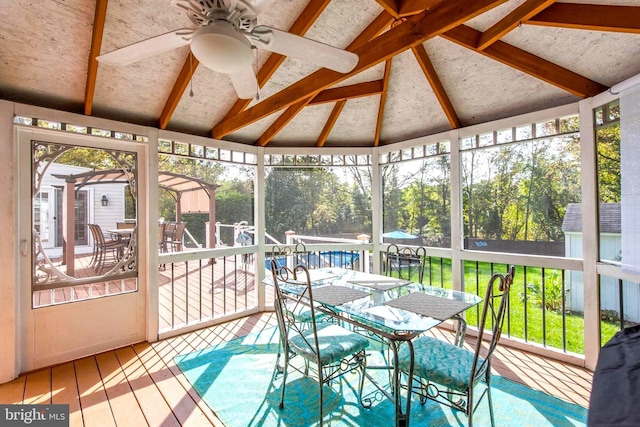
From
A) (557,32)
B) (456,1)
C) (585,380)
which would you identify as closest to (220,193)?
(456,1)

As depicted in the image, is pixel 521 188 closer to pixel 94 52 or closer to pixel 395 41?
pixel 395 41

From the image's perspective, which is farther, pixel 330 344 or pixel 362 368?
pixel 362 368

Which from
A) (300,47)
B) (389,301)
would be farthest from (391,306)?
(300,47)

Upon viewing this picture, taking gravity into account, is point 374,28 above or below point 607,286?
above

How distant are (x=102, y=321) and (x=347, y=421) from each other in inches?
109

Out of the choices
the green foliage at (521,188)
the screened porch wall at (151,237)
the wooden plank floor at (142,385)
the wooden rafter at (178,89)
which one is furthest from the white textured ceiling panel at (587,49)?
the wooden rafter at (178,89)

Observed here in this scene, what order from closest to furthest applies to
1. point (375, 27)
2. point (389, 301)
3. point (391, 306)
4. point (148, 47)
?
1. point (148, 47)
2. point (391, 306)
3. point (389, 301)
4. point (375, 27)

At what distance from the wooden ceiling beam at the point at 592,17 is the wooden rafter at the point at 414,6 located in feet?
2.53

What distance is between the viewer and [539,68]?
2.59 meters

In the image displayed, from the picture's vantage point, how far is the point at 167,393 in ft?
8.12

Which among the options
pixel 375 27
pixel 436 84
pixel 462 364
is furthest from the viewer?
pixel 436 84

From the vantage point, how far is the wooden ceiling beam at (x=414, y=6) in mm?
1927

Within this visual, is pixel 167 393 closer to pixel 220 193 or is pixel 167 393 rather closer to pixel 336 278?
pixel 336 278

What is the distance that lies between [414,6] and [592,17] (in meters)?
1.21
